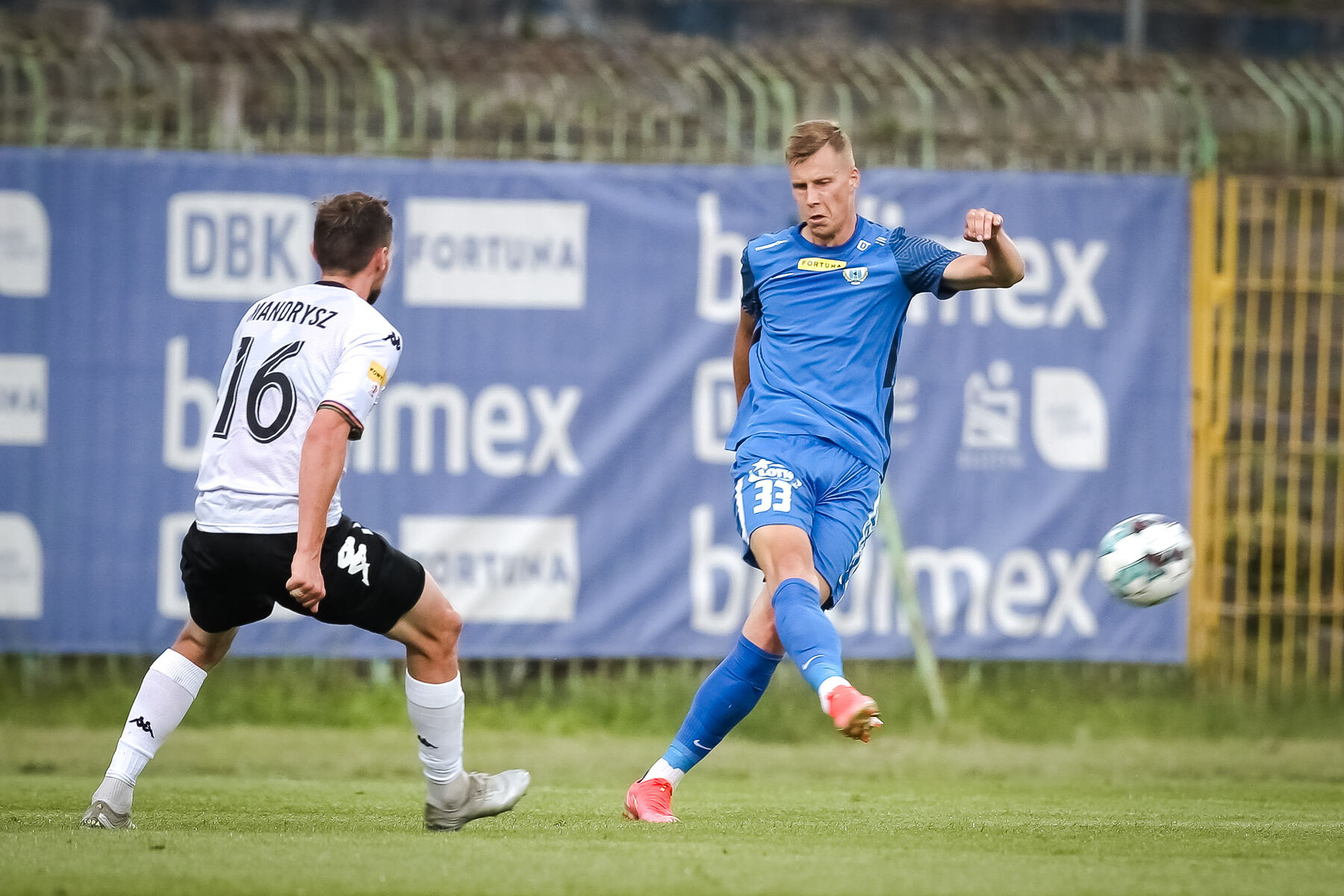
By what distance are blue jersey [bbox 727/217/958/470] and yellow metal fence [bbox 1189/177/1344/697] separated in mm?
4027

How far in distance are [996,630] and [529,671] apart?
8.18ft

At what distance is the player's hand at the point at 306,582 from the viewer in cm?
443

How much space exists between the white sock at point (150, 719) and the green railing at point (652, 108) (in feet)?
14.2

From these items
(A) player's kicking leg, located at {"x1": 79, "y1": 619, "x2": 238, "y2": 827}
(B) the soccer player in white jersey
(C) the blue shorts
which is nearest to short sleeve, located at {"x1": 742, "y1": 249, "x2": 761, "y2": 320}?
(C) the blue shorts

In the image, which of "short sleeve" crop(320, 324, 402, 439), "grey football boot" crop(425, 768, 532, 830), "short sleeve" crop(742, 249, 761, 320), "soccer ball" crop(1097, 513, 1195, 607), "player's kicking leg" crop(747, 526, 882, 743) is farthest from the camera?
"soccer ball" crop(1097, 513, 1195, 607)

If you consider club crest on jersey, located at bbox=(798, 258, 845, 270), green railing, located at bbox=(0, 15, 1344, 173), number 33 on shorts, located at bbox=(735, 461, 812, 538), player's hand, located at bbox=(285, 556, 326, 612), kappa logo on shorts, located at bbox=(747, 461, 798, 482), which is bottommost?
player's hand, located at bbox=(285, 556, 326, 612)

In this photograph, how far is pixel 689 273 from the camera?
8586 mm

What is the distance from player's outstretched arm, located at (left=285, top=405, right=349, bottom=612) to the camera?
4.44m

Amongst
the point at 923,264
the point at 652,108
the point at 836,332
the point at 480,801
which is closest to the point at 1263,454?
the point at 652,108

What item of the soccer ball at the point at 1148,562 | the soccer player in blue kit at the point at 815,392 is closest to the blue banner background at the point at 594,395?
the soccer ball at the point at 1148,562

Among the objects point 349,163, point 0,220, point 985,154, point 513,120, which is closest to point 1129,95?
point 985,154

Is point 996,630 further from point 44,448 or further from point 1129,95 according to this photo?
point 44,448

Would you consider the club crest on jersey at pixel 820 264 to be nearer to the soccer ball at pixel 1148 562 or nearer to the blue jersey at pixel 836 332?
the blue jersey at pixel 836 332

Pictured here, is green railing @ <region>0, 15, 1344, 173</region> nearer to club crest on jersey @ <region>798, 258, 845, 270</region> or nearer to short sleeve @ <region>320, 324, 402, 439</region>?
club crest on jersey @ <region>798, 258, 845, 270</region>
